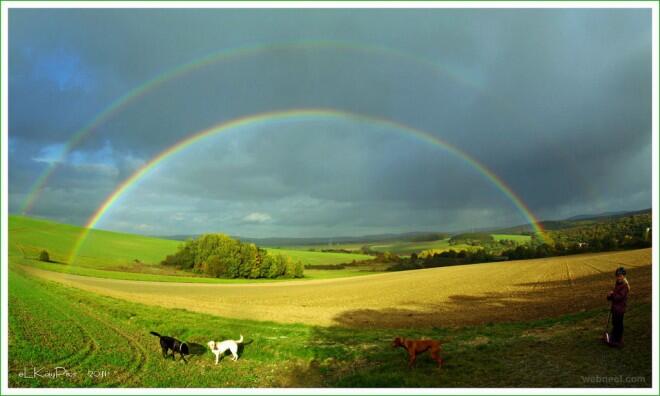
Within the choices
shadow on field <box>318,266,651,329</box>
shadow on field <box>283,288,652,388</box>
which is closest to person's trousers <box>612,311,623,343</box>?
shadow on field <box>283,288,652,388</box>

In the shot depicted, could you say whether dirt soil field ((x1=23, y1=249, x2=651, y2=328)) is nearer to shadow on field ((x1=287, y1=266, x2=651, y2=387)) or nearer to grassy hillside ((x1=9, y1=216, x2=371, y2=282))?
shadow on field ((x1=287, y1=266, x2=651, y2=387))

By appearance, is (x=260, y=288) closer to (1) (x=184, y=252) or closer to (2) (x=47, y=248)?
(1) (x=184, y=252)

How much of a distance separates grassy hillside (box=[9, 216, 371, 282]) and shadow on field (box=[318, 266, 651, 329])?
31.5 meters

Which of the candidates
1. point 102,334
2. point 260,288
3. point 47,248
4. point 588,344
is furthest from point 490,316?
point 47,248

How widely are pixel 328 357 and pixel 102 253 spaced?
60004 millimetres

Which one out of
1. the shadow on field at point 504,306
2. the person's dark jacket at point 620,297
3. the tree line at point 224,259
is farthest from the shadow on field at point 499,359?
the tree line at point 224,259

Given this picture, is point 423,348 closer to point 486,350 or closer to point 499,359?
point 499,359

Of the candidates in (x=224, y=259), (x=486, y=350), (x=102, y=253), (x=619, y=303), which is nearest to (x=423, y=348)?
(x=486, y=350)

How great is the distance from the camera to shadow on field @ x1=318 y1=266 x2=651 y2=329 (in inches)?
825

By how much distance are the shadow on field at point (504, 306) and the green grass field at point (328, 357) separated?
287 centimetres

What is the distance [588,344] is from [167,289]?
1514 inches

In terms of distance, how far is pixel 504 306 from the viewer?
26344mm

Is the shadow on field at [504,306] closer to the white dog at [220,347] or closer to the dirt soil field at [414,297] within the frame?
the dirt soil field at [414,297]

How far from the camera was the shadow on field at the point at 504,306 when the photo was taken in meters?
21.0
